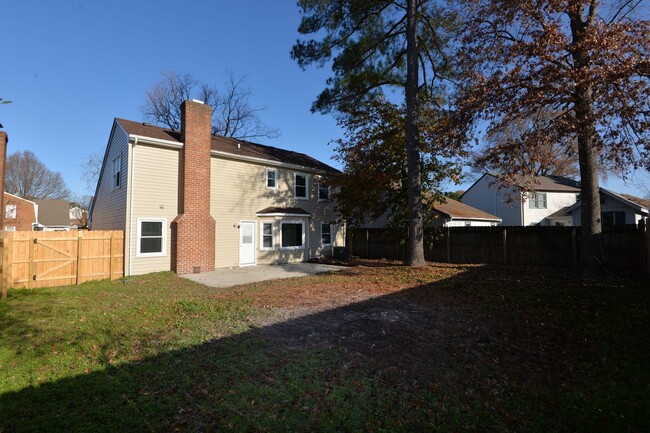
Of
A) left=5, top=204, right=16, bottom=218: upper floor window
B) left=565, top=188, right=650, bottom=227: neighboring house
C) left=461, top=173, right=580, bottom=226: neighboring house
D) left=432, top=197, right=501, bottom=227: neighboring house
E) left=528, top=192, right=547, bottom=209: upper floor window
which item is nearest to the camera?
left=432, top=197, right=501, bottom=227: neighboring house

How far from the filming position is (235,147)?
1730 cm

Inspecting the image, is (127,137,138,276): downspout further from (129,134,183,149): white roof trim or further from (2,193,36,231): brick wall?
(2,193,36,231): brick wall

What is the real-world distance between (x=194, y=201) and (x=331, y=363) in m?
11.0

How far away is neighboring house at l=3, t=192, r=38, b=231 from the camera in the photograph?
3597cm

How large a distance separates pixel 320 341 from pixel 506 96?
8855 mm

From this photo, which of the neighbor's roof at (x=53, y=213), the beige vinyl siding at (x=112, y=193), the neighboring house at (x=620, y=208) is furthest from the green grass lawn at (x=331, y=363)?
the neighbor's roof at (x=53, y=213)

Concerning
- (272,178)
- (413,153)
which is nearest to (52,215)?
(272,178)

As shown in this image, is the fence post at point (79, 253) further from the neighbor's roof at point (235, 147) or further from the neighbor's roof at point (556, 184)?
the neighbor's roof at point (556, 184)

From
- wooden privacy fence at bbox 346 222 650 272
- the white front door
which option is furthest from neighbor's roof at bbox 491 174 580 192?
the white front door

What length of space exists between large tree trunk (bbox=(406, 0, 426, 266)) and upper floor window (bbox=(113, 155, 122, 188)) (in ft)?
40.1

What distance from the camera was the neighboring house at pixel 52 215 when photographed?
40.6 metres

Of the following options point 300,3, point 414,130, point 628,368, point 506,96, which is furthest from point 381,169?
point 628,368

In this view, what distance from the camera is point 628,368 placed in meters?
4.41

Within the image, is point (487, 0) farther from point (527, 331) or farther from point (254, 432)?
point (254, 432)
